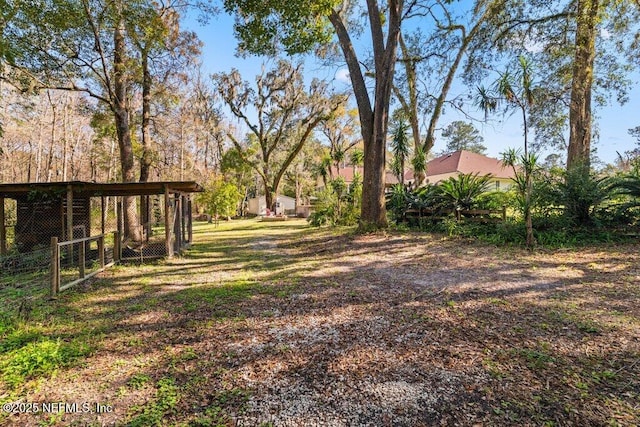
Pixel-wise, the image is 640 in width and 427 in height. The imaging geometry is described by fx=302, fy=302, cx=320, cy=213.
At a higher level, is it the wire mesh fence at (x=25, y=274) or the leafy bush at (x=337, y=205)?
the leafy bush at (x=337, y=205)

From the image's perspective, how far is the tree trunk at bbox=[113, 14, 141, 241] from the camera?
9227mm

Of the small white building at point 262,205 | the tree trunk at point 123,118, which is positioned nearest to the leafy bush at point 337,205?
the tree trunk at point 123,118

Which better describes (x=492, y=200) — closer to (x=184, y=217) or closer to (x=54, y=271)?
(x=184, y=217)

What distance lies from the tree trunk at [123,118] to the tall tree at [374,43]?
3.69 meters

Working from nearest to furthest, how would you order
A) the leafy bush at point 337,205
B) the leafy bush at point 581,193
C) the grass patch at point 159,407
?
1. the grass patch at point 159,407
2. the leafy bush at point 581,193
3. the leafy bush at point 337,205

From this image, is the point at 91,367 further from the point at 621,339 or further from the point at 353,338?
the point at 621,339

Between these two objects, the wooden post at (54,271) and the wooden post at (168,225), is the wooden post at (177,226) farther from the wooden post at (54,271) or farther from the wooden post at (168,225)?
the wooden post at (54,271)

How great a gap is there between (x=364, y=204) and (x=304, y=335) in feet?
23.6

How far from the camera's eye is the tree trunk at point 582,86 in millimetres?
8695

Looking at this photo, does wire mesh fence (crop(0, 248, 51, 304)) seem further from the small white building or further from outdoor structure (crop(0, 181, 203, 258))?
the small white building

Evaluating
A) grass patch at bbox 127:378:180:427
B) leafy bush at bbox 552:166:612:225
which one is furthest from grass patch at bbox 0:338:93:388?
leafy bush at bbox 552:166:612:225

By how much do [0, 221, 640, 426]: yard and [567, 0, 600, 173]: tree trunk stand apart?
5708mm

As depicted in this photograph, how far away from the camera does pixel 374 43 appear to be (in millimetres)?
9656

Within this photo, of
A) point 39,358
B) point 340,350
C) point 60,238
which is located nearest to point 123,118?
point 60,238
